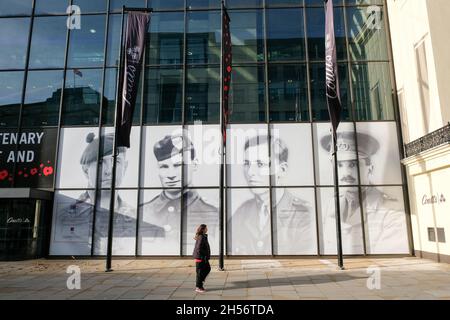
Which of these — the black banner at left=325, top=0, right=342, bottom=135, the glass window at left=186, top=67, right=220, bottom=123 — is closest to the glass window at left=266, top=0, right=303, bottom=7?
the glass window at left=186, top=67, right=220, bottom=123

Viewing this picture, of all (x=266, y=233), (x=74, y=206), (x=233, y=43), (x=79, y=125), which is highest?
(x=233, y=43)

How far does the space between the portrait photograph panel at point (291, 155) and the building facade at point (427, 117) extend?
4649 millimetres

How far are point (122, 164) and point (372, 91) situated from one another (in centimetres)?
1372

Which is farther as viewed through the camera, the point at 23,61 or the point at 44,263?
the point at 23,61

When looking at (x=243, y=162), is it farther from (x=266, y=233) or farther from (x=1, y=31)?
(x=1, y=31)

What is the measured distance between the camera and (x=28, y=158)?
18.7 meters

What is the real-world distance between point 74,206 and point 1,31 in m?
11.4

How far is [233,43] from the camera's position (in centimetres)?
1969

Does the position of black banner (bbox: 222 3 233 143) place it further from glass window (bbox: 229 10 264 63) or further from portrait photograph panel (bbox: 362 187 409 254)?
portrait photograph panel (bbox: 362 187 409 254)

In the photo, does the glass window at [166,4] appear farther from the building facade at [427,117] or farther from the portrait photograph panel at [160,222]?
the building facade at [427,117]

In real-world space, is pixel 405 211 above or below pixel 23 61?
below

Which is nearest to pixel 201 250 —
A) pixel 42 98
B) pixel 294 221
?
pixel 294 221

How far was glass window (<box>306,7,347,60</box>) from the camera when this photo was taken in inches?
751

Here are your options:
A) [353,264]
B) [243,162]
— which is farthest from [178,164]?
[353,264]
